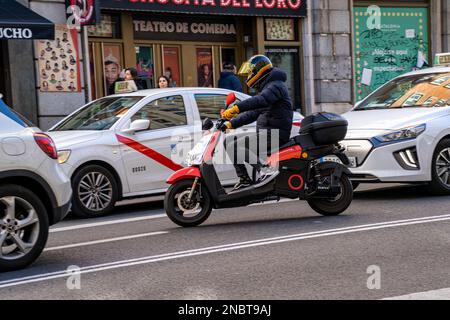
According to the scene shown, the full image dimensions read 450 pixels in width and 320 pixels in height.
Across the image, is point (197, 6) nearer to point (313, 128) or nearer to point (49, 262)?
point (313, 128)

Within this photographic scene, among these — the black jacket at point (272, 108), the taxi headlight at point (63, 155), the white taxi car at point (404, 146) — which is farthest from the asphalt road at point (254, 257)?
the black jacket at point (272, 108)

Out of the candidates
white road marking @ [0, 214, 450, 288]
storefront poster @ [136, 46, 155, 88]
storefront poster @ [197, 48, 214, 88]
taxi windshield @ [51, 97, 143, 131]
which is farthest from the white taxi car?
storefront poster @ [197, 48, 214, 88]

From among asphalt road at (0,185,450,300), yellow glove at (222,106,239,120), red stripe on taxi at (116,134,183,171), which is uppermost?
yellow glove at (222,106,239,120)

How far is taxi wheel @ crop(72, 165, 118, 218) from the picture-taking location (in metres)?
10.2

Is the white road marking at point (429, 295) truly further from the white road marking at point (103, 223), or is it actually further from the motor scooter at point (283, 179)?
the white road marking at point (103, 223)

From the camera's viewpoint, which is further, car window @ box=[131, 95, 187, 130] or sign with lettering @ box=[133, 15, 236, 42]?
sign with lettering @ box=[133, 15, 236, 42]

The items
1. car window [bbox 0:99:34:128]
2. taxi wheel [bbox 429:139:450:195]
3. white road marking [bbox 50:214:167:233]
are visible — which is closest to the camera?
car window [bbox 0:99:34:128]

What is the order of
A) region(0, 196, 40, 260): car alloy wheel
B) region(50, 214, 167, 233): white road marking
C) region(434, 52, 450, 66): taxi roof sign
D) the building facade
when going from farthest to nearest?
the building facade → region(434, 52, 450, 66): taxi roof sign → region(50, 214, 167, 233): white road marking → region(0, 196, 40, 260): car alloy wheel

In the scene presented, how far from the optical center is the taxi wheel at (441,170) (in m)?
10.5

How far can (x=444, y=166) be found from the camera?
418 inches

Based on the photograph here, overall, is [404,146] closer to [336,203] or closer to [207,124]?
[336,203]

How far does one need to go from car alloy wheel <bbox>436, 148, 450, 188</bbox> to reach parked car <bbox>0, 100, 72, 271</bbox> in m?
5.28

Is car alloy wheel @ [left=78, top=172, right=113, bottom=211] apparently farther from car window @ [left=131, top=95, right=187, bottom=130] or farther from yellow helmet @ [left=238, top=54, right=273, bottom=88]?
yellow helmet @ [left=238, top=54, right=273, bottom=88]
